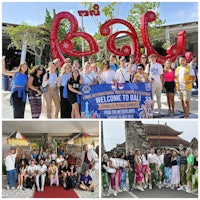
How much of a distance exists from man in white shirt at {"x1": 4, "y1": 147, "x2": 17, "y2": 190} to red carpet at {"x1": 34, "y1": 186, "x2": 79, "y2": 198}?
16.2 inches

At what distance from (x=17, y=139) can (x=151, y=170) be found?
87.1 inches

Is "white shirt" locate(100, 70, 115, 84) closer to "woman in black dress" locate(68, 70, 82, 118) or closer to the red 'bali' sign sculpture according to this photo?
"woman in black dress" locate(68, 70, 82, 118)

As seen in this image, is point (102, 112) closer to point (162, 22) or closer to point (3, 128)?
point (3, 128)

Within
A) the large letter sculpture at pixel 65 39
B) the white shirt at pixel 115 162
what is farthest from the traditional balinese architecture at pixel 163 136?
the large letter sculpture at pixel 65 39

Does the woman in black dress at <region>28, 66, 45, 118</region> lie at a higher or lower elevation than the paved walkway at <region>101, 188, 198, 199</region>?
higher

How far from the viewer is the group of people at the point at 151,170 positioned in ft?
15.9

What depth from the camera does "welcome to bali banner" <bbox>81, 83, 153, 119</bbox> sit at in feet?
16.8

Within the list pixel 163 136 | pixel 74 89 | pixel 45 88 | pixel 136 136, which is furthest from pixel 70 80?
pixel 163 136

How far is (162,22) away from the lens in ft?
42.2

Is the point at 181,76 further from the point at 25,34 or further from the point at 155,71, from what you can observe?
the point at 25,34

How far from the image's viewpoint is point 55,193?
4.85m

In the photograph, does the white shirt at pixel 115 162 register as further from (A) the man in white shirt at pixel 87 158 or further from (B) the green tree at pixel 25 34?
(B) the green tree at pixel 25 34

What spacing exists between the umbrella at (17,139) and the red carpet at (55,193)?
2.67 feet

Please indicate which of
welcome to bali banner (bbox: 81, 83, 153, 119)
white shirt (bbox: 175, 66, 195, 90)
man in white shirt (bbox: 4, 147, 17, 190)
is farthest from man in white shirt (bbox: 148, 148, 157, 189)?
man in white shirt (bbox: 4, 147, 17, 190)
